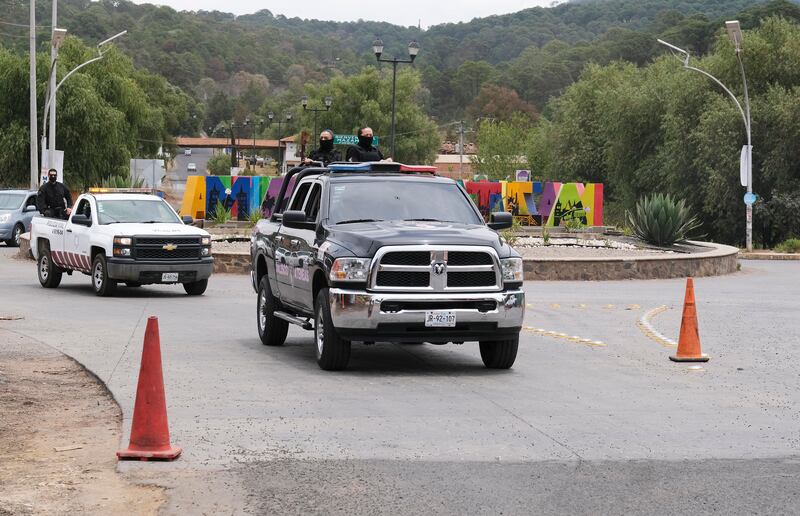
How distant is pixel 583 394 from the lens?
1167 centimetres

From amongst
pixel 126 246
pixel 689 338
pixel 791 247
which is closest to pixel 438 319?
pixel 689 338

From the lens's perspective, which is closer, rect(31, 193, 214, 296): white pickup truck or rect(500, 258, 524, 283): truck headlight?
rect(500, 258, 524, 283): truck headlight

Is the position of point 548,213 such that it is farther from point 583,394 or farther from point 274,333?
point 583,394

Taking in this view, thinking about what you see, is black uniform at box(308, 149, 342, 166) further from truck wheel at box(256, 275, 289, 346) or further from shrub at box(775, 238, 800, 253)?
shrub at box(775, 238, 800, 253)

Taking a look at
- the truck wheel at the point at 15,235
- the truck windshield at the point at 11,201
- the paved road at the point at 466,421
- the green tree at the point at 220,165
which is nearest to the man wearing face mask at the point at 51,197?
the paved road at the point at 466,421

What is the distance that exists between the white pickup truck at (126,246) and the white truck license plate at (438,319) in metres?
10.8

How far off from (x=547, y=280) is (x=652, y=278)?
2718 millimetres

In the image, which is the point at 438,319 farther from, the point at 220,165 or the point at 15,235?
the point at 220,165

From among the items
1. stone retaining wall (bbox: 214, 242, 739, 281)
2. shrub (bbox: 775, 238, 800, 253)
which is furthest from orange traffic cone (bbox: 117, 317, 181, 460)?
shrub (bbox: 775, 238, 800, 253)

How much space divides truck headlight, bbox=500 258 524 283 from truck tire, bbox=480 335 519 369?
582 mm

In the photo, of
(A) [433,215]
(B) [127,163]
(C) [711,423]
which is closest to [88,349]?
(A) [433,215]

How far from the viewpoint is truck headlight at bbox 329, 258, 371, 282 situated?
12.5m

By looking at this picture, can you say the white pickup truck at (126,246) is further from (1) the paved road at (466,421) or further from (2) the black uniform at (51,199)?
(1) the paved road at (466,421)

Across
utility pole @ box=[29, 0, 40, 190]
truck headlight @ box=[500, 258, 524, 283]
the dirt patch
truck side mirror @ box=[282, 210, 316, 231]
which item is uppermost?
utility pole @ box=[29, 0, 40, 190]
